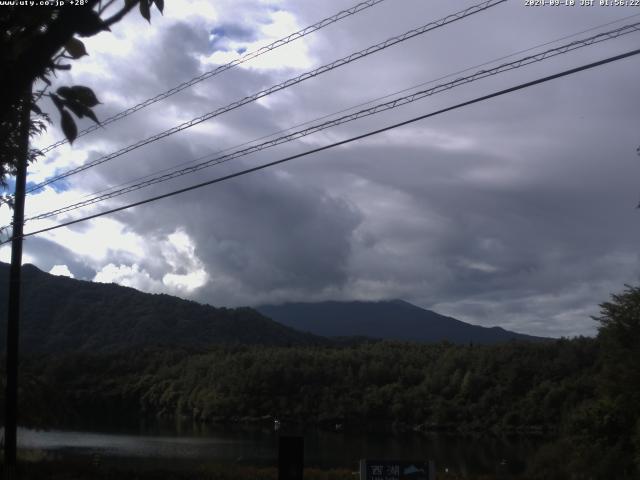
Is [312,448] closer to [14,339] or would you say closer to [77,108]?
[14,339]

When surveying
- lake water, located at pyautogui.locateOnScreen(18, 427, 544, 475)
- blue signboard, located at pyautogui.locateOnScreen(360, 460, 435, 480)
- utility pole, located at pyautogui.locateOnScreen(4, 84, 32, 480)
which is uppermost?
utility pole, located at pyautogui.locateOnScreen(4, 84, 32, 480)

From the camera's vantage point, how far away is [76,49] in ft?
15.0

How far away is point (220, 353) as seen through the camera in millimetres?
118500

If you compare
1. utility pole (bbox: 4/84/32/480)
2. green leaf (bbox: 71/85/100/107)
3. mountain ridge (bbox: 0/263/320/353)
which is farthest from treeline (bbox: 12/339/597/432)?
green leaf (bbox: 71/85/100/107)

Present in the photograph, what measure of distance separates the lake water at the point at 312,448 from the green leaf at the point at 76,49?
1253 inches

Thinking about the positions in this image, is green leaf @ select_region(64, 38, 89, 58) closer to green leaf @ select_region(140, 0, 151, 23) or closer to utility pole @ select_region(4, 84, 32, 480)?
green leaf @ select_region(140, 0, 151, 23)

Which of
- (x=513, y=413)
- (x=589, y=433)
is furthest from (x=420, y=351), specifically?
(x=589, y=433)

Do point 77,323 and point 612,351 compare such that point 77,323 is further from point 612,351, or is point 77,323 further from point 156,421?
point 612,351

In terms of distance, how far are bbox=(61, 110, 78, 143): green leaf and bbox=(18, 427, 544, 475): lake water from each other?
32055 millimetres

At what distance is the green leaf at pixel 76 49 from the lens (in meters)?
4.54

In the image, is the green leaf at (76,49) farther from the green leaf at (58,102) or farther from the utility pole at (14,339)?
the utility pole at (14,339)

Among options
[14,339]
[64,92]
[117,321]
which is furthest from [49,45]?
[117,321]

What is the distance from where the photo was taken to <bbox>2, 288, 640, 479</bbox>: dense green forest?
86688 millimetres

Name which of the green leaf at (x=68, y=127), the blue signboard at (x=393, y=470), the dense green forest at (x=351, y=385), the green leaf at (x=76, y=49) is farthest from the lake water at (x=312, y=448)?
the green leaf at (x=68, y=127)
